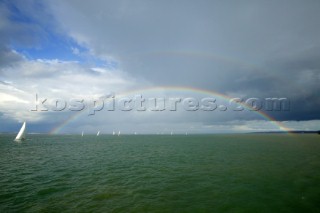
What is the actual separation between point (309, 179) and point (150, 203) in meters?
25.6

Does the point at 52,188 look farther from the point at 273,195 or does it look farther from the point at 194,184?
the point at 273,195

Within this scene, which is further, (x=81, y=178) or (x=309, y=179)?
(x=81, y=178)

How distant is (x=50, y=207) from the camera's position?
2094 centimetres

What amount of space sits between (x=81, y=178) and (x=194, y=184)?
18705 mm

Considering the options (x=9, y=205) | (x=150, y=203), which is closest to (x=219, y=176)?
(x=150, y=203)

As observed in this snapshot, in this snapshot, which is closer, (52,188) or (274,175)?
(52,188)

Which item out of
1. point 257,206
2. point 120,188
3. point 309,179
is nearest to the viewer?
point 257,206

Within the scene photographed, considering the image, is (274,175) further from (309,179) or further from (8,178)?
(8,178)

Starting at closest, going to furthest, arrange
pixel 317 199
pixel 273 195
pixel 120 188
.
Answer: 1. pixel 317 199
2. pixel 273 195
3. pixel 120 188

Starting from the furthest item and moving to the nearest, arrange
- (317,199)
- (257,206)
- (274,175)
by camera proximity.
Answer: (274,175) < (317,199) < (257,206)

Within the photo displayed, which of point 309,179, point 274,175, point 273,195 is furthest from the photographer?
point 274,175

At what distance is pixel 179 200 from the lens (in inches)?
891

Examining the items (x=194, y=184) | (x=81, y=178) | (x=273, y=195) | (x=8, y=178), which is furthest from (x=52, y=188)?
(x=273, y=195)

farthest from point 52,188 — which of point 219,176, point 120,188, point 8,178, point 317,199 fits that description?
point 317,199
